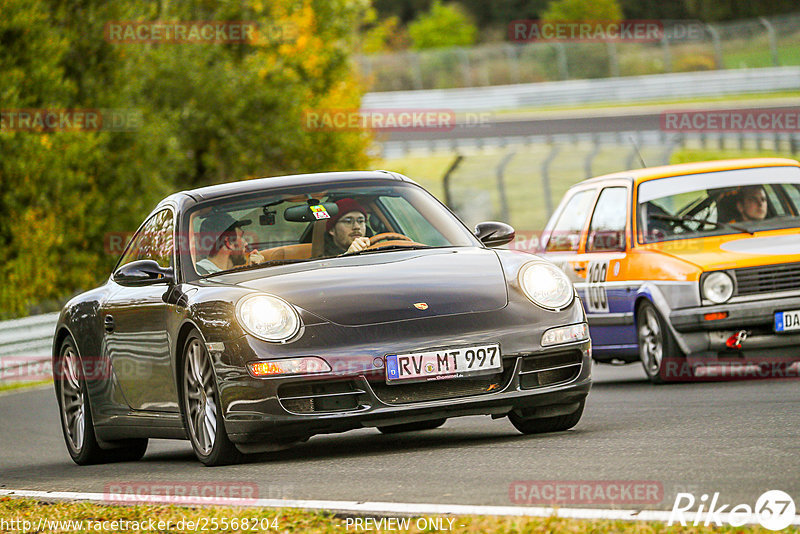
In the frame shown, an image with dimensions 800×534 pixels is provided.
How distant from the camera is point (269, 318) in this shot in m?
7.15

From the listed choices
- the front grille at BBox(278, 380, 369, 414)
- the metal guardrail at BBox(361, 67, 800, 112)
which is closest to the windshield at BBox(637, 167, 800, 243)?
the front grille at BBox(278, 380, 369, 414)

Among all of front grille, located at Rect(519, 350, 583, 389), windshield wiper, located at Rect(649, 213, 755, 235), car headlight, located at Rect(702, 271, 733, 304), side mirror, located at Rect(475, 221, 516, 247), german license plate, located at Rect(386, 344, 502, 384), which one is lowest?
car headlight, located at Rect(702, 271, 733, 304)

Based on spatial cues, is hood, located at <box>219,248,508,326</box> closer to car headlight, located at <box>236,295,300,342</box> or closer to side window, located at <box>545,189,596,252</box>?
car headlight, located at <box>236,295,300,342</box>

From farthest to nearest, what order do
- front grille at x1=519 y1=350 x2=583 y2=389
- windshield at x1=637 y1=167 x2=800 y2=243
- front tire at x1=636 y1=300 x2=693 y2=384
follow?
windshield at x1=637 y1=167 x2=800 y2=243 < front tire at x1=636 y1=300 x2=693 y2=384 < front grille at x1=519 y1=350 x2=583 y2=389

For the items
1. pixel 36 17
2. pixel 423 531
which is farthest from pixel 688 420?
pixel 36 17

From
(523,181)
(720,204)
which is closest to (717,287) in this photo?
(720,204)

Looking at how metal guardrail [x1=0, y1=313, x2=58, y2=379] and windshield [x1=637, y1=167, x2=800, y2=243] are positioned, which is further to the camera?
metal guardrail [x1=0, y1=313, x2=58, y2=379]

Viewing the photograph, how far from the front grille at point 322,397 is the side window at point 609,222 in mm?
5337

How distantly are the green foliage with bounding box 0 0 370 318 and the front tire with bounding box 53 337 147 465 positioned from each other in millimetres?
13590

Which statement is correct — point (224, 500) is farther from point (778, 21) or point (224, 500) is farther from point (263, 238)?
point (778, 21)

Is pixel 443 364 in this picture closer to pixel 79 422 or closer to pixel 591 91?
pixel 79 422

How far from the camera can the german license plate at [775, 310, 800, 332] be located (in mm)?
10656

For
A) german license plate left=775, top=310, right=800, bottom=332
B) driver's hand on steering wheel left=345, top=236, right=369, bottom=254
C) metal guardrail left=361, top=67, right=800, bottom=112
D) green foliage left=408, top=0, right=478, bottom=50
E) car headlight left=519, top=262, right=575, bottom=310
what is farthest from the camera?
green foliage left=408, top=0, right=478, bottom=50

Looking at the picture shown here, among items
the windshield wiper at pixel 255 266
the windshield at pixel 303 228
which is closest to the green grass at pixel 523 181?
the windshield at pixel 303 228
